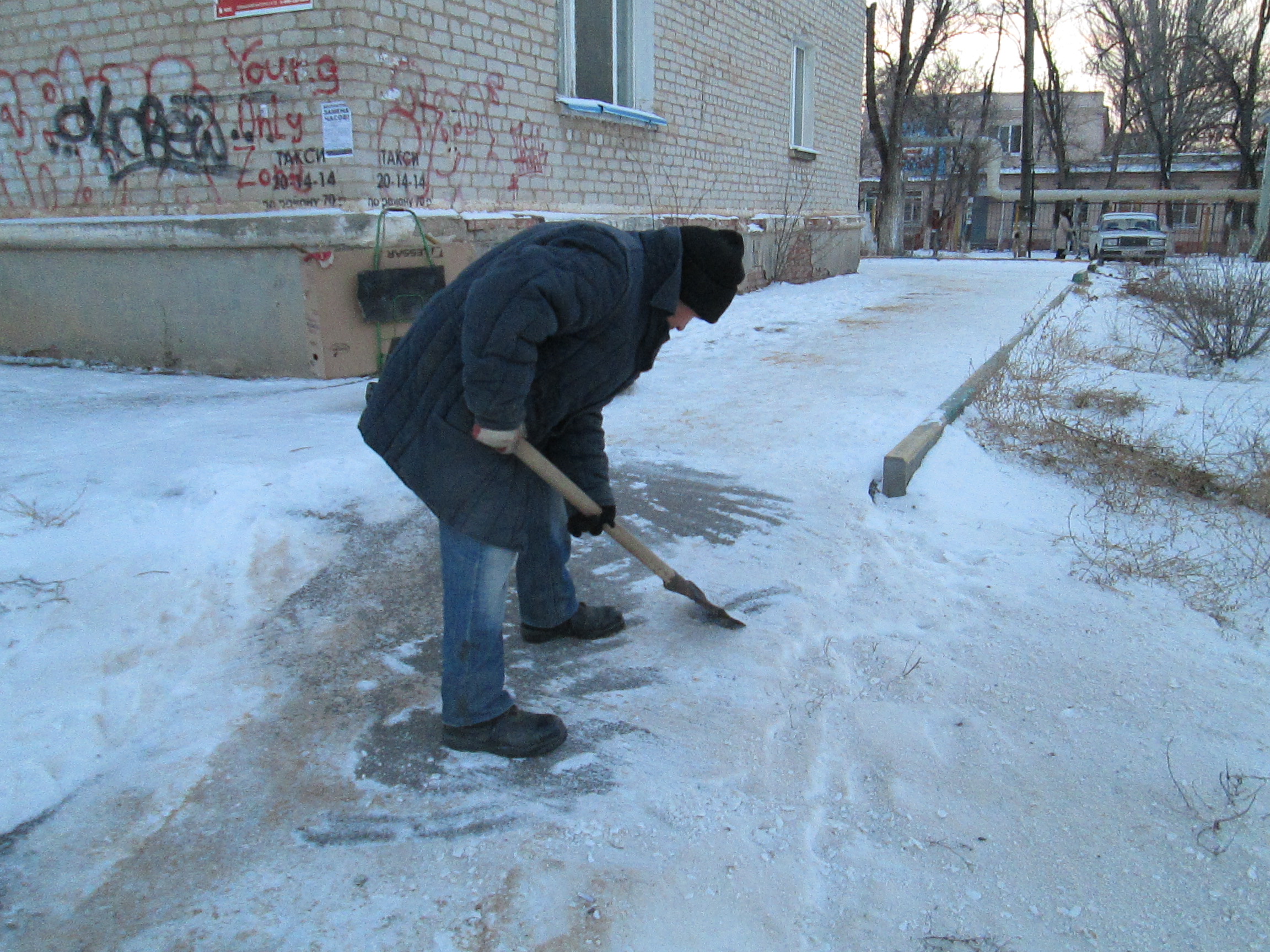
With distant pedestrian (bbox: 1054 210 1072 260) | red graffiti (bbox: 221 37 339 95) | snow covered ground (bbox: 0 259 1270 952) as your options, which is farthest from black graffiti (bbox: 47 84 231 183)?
distant pedestrian (bbox: 1054 210 1072 260)

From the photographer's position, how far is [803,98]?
1308 cm

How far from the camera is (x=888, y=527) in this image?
3639 millimetres

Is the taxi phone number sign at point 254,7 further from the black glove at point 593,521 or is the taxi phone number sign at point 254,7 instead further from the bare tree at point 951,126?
the bare tree at point 951,126

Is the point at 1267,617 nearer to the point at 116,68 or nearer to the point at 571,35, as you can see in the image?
the point at 571,35

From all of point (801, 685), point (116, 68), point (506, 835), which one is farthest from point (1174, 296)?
point (116, 68)

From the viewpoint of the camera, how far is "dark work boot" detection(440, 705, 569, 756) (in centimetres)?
220

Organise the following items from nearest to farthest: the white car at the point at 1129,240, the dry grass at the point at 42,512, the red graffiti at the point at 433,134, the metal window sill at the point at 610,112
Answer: the dry grass at the point at 42,512
the red graffiti at the point at 433,134
the metal window sill at the point at 610,112
the white car at the point at 1129,240

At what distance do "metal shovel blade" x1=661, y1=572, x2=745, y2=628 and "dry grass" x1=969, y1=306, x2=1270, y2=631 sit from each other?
1445 mm

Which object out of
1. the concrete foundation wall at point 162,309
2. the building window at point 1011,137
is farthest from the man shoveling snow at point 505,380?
the building window at point 1011,137

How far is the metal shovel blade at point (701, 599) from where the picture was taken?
9.11 feet

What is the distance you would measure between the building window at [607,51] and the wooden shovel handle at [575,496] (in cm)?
592

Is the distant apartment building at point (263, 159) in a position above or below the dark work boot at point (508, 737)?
above

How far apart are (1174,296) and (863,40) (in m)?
9.40

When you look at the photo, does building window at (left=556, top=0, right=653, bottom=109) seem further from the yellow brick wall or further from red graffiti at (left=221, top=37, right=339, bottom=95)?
red graffiti at (left=221, top=37, right=339, bottom=95)
